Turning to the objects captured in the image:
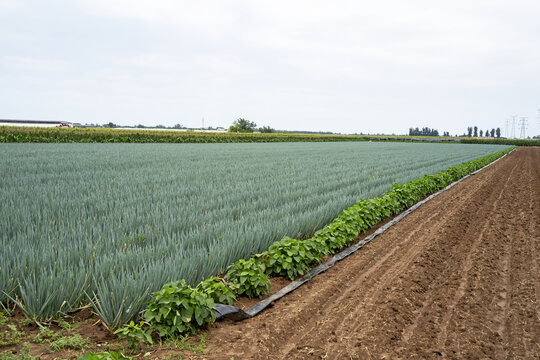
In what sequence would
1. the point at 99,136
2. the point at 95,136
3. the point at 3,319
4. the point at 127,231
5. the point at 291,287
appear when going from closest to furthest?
the point at 3,319 < the point at 291,287 < the point at 127,231 < the point at 95,136 < the point at 99,136

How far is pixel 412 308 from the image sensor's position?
361cm

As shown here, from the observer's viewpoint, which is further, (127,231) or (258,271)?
(127,231)

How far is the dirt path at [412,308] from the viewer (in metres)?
2.92

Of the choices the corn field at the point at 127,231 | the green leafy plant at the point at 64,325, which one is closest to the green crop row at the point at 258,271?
the corn field at the point at 127,231

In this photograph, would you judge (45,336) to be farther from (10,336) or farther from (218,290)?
(218,290)

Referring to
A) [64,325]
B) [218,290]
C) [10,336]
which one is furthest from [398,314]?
[10,336]

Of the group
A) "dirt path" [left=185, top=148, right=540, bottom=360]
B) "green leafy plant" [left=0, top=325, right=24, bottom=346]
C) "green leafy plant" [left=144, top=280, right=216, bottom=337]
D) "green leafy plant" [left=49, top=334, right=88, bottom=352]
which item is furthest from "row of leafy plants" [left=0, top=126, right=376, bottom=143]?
"dirt path" [left=185, top=148, right=540, bottom=360]

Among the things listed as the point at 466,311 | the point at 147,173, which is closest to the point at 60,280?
the point at 466,311

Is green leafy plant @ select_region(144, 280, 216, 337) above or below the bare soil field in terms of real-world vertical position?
above

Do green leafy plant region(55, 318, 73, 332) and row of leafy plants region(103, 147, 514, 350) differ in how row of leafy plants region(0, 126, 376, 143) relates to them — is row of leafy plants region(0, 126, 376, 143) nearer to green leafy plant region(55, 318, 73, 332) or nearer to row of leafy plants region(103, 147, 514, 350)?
row of leafy plants region(103, 147, 514, 350)

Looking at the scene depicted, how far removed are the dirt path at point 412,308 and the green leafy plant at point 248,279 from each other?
298 mm

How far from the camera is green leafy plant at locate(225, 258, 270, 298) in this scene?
380cm

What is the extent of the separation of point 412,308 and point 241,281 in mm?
1880

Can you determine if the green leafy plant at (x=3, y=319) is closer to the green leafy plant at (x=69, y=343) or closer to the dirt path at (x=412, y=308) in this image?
the green leafy plant at (x=69, y=343)
